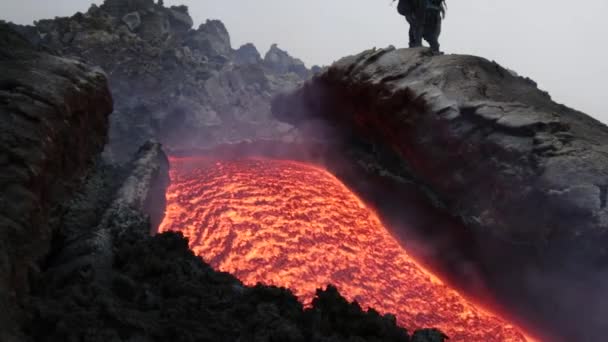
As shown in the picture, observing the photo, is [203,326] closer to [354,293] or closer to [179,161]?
[354,293]

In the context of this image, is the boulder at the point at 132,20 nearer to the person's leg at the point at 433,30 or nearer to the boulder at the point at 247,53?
the person's leg at the point at 433,30

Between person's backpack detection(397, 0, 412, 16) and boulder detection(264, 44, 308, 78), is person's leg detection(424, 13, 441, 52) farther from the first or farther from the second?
boulder detection(264, 44, 308, 78)

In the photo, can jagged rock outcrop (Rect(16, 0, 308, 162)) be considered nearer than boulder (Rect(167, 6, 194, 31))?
Yes

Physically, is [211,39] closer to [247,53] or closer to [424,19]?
[247,53]

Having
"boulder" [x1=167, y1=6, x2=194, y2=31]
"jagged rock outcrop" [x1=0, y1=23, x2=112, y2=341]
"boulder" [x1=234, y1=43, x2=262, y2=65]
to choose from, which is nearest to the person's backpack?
"jagged rock outcrop" [x1=0, y1=23, x2=112, y2=341]

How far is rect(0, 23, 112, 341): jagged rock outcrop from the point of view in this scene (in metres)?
2.42

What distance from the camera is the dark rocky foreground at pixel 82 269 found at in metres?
2.32

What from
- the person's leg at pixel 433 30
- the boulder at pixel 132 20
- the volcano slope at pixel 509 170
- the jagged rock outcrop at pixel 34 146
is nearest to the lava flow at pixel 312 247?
the volcano slope at pixel 509 170

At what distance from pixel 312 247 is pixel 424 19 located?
22.1 feet

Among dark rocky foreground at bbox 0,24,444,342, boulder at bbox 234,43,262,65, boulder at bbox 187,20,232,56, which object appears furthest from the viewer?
boulder at bbox 234,43,262,65

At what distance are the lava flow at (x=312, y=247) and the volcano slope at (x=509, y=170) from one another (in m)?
0.65

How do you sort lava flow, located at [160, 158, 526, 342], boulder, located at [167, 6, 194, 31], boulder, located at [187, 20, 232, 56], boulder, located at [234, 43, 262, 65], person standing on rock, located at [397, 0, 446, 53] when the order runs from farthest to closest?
boulder, located at [234, 43, 262, 65]
boulder, located at [167, 6, 194, 31]
boulder, located at [187, 20, 232, 56]
person standing on rock, located at [397, 0, 446, 53]
lava flow, located at [160, 158, 526, 342]

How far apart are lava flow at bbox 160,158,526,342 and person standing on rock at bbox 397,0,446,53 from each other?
4.54m

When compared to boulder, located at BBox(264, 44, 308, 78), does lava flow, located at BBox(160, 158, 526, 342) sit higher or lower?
lower
